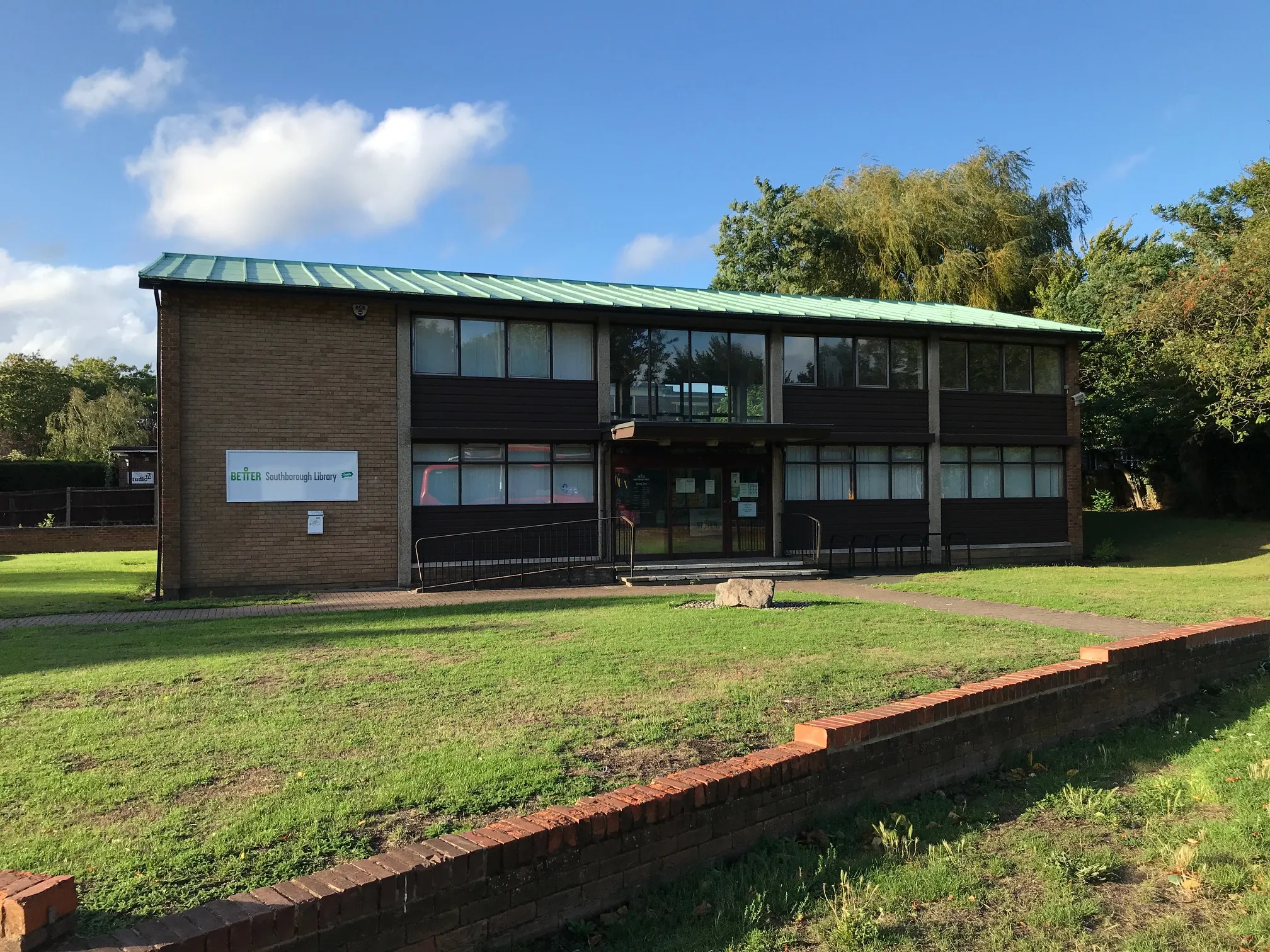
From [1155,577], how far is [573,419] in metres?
10.9

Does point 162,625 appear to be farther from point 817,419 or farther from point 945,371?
point 945,371

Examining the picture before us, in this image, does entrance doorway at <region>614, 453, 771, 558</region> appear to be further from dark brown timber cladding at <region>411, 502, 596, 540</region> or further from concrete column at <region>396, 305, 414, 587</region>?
concrete column at <region>396, 305, 414, 587</region>

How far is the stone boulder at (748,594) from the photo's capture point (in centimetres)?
1162

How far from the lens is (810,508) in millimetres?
19594

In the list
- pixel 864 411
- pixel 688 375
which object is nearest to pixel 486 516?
pixel 688 375

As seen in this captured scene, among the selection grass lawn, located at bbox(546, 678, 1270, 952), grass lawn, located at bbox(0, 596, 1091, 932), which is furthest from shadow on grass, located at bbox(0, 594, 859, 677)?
grass lawn, located at bbox(546, 678, 1270, 952)

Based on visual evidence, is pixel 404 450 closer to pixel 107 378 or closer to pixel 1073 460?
pixel 1073 460

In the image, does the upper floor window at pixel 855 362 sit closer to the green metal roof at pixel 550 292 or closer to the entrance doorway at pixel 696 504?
the green metal roof at pixel 550 292

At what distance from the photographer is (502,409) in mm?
17266

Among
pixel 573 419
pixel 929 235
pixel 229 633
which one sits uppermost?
pixel 929 235

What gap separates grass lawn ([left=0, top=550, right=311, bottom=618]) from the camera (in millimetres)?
12719

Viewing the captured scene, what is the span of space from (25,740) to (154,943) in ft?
10.2

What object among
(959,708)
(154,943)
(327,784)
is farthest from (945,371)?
(154,943)

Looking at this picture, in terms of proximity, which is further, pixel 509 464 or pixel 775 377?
pixel 775 377
